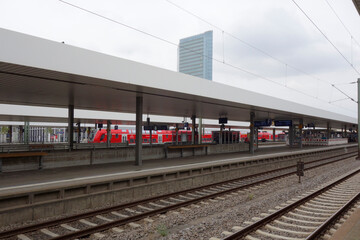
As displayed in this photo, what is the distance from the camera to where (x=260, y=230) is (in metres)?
6.45

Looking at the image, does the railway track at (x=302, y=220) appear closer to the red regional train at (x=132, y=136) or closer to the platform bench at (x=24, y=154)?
the platform bench at (x=24, y=154)

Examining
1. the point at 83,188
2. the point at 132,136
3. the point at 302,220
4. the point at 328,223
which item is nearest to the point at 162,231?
the point at 302,220

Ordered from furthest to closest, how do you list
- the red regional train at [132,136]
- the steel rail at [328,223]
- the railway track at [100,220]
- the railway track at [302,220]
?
the red regional train at [132,136] → the railway track at [100,220] → the railway track at [302,220] → the steel rail at [328,223]

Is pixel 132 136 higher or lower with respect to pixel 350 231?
higher

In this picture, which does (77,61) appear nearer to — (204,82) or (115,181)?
(115,181)

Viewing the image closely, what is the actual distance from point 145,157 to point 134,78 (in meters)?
8.56

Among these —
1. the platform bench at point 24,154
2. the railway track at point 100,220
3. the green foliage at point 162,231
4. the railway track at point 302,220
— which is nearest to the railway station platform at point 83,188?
the platform bench at point 24,154

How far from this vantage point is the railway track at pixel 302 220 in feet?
19.9

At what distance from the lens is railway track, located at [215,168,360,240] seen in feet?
19.9

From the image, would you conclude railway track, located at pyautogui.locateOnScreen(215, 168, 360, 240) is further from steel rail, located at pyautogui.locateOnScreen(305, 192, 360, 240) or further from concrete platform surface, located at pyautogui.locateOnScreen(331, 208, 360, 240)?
concrete platform surface, located at pyautogui.locateOnScreen(331, 208, 360, 240)

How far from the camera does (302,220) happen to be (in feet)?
23.6

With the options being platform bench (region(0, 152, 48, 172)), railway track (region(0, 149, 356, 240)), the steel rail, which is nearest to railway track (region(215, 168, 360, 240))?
the steel rail

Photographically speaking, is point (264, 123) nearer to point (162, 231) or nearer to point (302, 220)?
point (302, 220)

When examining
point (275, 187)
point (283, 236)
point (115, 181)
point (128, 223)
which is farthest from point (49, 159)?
point (283, 236)
